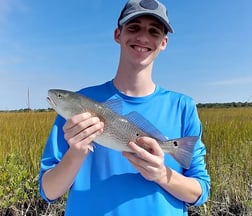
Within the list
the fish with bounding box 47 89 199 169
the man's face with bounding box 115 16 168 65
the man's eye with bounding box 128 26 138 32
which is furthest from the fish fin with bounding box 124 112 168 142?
the man's eye with bounding box 128 26 138 32

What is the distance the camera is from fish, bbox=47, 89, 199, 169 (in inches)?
51.1

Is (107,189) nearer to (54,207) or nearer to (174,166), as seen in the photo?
(174,166)

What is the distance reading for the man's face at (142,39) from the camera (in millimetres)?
1512

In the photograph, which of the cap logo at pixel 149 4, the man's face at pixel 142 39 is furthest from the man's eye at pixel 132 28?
the cap logo at pixel 149 4

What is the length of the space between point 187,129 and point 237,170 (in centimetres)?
312

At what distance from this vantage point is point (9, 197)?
359 centimetres

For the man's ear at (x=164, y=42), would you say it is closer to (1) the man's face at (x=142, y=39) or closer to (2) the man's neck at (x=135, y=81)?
(1) the man's face at (x=142, y=39)

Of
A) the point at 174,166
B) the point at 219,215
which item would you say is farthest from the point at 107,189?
the point at 219,215

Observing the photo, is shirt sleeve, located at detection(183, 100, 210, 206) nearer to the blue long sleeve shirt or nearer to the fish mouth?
the blue long sleeve shirt

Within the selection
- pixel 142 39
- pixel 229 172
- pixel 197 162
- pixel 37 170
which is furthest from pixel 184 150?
pixel 229 172

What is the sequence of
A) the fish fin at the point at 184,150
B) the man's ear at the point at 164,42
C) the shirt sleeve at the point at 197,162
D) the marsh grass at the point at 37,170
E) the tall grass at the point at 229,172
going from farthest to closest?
the tall grass at the point at 229,172
the marsh grass at the point at 37,170
the man's ear at the point at 164,42
the shirt sleeve at the point at 197,162
the fish fin at the point at 184,150

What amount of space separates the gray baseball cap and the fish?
43 centimetres

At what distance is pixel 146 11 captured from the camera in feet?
4.98

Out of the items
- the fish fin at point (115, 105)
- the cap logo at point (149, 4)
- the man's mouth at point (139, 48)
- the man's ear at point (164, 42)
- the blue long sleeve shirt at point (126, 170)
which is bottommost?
the blue long sleeve shirt at point (126, 170)
